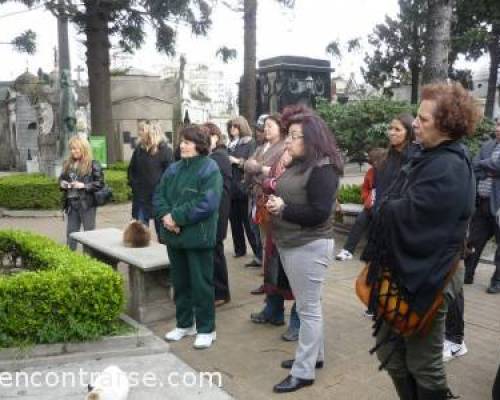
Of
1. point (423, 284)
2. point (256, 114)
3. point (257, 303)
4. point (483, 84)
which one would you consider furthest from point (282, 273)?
point (483, 84)

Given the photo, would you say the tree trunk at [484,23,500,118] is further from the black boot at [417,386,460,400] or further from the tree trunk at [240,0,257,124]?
the black boot at [417,386,460,400]

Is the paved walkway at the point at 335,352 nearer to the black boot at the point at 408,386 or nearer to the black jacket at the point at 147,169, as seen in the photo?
the black boot at the point at 408,386

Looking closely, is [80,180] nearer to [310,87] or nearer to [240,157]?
[240,157]

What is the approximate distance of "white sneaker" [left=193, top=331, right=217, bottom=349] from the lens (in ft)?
14.1

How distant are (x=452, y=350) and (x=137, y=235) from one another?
2.87m

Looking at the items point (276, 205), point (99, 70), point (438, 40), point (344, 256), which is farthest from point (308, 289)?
point (99, 70)

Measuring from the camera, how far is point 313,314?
3.56 meters

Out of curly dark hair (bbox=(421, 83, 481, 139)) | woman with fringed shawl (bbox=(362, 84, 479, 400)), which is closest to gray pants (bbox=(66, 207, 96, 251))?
woman with fringed shawl (bbox=(362, 84, 479, 400))

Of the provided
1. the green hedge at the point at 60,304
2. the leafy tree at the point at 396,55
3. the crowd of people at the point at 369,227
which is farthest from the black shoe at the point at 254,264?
the leafy tree at the point at 396,55

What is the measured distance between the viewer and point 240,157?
6.64 meters

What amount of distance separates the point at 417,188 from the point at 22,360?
302 centimetres

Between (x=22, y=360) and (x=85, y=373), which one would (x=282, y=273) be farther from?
(x=22, y=360)

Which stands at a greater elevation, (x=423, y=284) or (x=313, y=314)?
(x=423, y=284)

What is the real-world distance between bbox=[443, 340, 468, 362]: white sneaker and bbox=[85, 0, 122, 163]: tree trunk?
13501 millimetres
